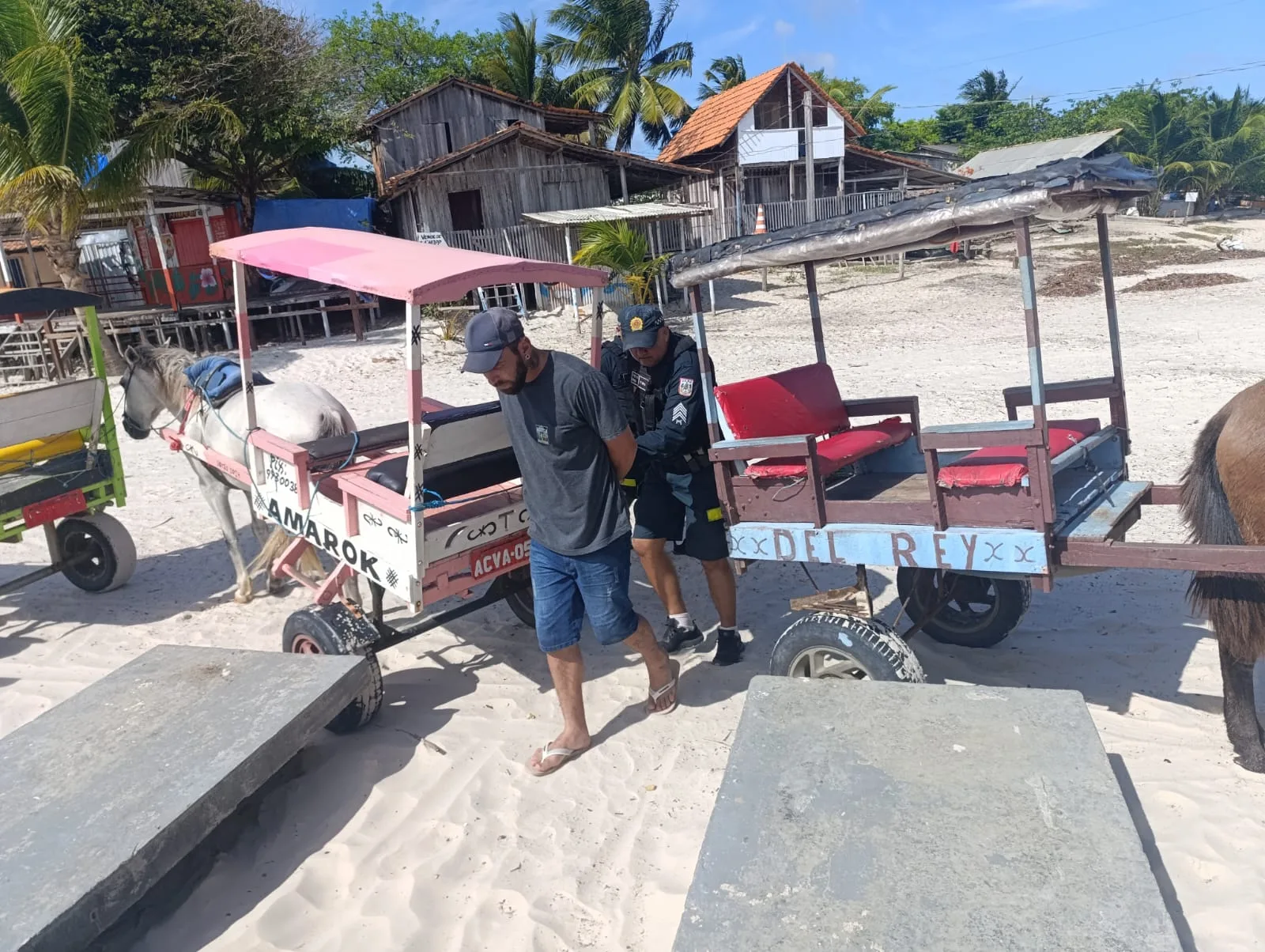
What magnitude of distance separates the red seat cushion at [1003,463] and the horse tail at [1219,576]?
53 centimetres

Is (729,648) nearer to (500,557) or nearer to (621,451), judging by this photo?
(500,557)

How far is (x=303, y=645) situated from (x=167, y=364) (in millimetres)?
3063

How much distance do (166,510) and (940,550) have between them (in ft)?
24.7

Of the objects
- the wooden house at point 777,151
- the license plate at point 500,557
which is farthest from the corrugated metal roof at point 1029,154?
the license plate at point 500,557

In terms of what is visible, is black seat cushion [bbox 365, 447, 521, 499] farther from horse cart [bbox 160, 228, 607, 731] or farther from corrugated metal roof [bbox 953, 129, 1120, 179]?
corrugated metal roof [bbox 953, 129, 1120, 179]

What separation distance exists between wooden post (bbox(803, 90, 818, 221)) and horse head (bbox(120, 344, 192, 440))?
2169 cm

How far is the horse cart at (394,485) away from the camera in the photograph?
3.69 metres

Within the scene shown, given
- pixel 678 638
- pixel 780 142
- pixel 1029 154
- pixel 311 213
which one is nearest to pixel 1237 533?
pixel 678 638

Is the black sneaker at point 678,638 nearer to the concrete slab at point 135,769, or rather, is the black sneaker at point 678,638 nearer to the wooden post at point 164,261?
the concrete slab at point 135,769

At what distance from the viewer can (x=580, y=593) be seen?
3.84m

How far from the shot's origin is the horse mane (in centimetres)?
634

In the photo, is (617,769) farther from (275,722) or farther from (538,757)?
(275,722)

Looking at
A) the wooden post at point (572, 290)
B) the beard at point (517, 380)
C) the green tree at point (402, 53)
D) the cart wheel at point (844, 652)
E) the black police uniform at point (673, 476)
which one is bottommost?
the cart wheel at point (844, 652)

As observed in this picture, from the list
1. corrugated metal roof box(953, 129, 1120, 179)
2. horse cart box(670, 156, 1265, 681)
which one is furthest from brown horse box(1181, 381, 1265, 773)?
corrugated metal roof box(953, 129, 1120, 179)
